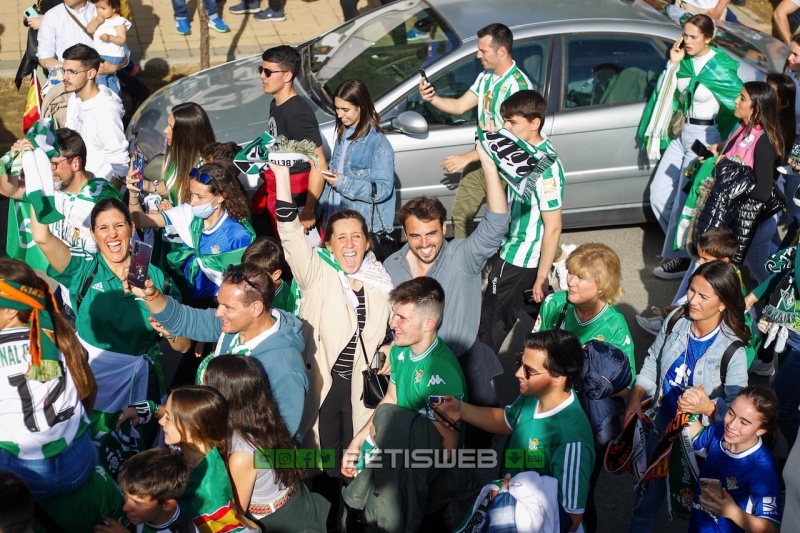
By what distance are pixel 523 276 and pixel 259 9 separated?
8253 millimetres

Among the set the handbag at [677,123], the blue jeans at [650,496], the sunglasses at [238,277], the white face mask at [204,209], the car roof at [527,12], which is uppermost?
the sunglasses at [238,277]

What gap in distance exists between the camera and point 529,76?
7309 millimetres

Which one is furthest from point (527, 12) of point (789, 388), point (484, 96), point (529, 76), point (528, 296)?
point (789, 388)

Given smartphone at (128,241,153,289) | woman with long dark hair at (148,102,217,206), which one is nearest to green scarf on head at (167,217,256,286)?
woman with long dark hair at (148,102,217,206)

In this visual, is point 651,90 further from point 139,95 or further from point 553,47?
point 139,95

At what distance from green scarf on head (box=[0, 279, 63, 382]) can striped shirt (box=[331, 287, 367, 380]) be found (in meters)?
1.49

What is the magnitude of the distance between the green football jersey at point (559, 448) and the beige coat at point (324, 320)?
94cm

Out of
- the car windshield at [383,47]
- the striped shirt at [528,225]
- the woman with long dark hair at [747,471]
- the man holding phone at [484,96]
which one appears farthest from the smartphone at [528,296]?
the car windshield at [383,47]

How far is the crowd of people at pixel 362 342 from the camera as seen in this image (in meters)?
3.77

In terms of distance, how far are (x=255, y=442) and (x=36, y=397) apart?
35.8 inches

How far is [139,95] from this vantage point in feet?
31.6

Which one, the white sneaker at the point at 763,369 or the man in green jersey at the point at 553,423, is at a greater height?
the man in green jersey at the point at 553,423

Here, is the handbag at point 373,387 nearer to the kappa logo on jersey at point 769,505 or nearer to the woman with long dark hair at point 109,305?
the woman with long dark hair at point 109,305

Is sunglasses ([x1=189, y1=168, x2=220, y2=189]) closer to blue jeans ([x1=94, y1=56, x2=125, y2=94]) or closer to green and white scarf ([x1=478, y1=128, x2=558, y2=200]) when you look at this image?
green and white scarf ([x1=478, y1=128, x2=558, y2=200])
